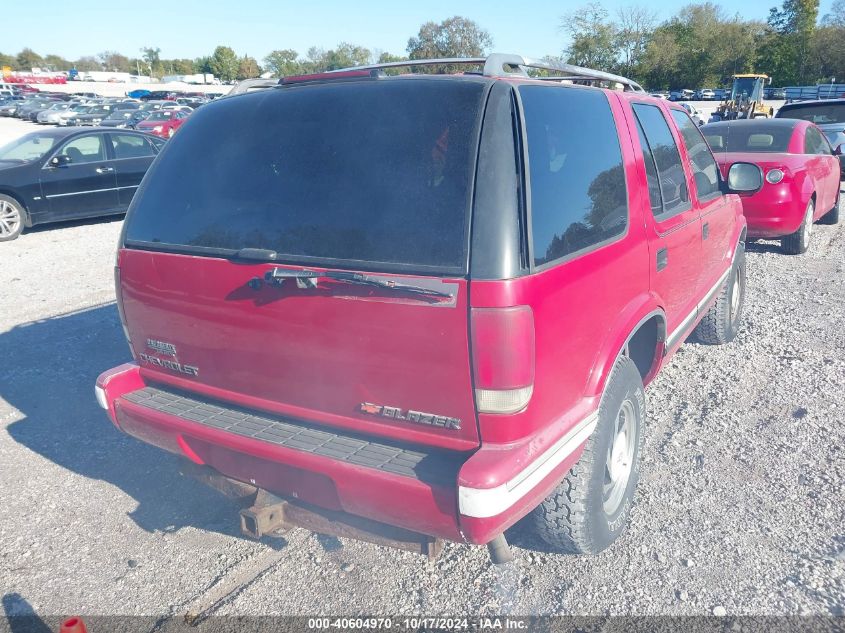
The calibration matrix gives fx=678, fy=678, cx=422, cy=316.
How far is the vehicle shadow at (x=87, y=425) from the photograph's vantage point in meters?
3.46

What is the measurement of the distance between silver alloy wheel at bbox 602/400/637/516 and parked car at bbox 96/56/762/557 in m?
0.01

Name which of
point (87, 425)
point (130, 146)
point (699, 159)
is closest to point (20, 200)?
point (130, 146)

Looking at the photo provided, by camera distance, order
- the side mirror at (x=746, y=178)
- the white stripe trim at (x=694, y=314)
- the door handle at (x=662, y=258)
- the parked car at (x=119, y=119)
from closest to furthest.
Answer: the door handle at (x=662, y=258) → the white stripe trim at (x=694, y=314) → the side mirror at (x=746, y=178) → the parked car at (x=119, y=119)

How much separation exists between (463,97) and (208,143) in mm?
1200

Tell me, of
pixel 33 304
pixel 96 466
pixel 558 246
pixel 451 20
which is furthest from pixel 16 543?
pixel 451 20

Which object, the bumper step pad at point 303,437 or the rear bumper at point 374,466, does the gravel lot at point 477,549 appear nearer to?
the rear bumper at point 374,466

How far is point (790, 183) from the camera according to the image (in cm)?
800

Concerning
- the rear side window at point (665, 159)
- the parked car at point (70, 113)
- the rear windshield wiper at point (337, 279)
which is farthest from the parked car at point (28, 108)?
the rear windshield wiper at point (337, 279)

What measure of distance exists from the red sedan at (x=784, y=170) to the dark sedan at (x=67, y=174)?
9.21 m

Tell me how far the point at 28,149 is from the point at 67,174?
0.81m

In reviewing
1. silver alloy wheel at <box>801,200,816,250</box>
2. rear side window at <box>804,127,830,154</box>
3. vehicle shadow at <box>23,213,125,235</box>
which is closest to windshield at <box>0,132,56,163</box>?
vehicle shadow at <box>23,213,125,235</box>

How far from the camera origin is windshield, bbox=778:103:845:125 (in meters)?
13.9

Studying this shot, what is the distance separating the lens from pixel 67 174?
35.1ft

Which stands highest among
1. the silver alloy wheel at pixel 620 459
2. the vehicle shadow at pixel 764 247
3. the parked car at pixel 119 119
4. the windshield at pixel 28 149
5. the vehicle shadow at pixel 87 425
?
the windshield at pixel 28 149
